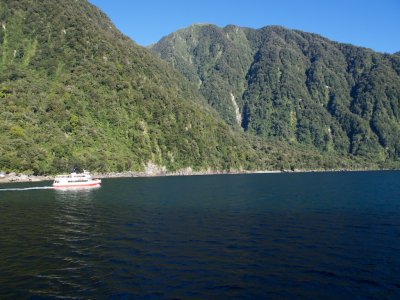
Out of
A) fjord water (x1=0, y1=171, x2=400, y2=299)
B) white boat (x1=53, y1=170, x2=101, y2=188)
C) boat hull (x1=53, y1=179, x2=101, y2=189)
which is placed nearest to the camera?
fjord water (x1=0, y1=171, x2=400, y2=299)

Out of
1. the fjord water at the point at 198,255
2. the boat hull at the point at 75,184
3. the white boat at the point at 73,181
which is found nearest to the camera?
the fjord water at the point at 198,255

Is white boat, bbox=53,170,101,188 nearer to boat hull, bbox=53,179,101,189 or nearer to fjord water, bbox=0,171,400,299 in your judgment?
boat hull, bbox=53,179,101,189

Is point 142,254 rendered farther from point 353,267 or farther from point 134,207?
point 134,207

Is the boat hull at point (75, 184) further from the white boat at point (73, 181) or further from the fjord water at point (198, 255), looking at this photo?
the fjord water at point (198, 255)

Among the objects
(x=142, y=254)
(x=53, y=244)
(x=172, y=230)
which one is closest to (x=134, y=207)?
(x=172, y=230)

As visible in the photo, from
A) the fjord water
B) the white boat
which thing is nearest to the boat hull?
the white boat

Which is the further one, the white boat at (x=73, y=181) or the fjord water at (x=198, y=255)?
the white boat at (x=73, y=181)

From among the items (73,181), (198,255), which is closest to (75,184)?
(73,181)

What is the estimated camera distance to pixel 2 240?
4475 cm

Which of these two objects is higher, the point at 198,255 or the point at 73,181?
the point at 73,181

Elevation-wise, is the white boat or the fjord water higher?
the white boat

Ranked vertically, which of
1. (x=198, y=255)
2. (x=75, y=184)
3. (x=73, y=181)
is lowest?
(x=198, y=255)

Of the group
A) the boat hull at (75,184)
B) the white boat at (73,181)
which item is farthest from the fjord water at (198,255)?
the white boat at (73,181)

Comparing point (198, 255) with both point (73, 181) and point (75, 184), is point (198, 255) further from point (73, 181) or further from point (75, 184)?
point (73, 181)
